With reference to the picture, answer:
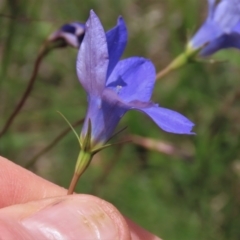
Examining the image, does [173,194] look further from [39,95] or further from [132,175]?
[39,95]

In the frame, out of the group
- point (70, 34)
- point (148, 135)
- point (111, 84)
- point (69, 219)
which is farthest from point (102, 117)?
point (148, 135)

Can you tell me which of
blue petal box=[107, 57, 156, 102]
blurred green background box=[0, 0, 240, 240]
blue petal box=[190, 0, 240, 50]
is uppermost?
blue petal box=[190, 0, 240, 50]

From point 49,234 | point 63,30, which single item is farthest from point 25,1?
point 49,234

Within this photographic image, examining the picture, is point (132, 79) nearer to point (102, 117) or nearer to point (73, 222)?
point (102, 117)

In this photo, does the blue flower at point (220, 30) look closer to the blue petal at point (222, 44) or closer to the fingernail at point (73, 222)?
the blue petal at point (222, 44)

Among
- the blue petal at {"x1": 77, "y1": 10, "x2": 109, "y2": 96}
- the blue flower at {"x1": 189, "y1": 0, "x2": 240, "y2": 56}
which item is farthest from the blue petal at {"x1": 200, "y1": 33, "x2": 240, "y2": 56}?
the blue petal at {"x1": 77, "y1": 10, "x2": 109, "y2": 96}

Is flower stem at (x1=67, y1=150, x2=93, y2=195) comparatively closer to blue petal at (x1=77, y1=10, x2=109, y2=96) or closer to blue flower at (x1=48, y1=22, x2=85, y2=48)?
blue petal at (x1=77, y1=10, x2=109, y2=96)

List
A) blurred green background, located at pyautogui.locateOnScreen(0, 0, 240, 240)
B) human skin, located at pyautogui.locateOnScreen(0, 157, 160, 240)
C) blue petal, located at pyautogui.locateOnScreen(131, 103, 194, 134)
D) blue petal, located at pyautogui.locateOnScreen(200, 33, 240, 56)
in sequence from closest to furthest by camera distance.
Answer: blue petal, located at pyautogui.locateOnScreen(131, 103, 194, 134) < human skin, located at pyautogui.locateOnScreen(0, 157, 160, 240) < blue petal, located at pyautogui.locateOnScreen(200, 33, 240, 56) < blurred green background, located at pyautogui.locateOnScreen(0, 0, 240, 240)
